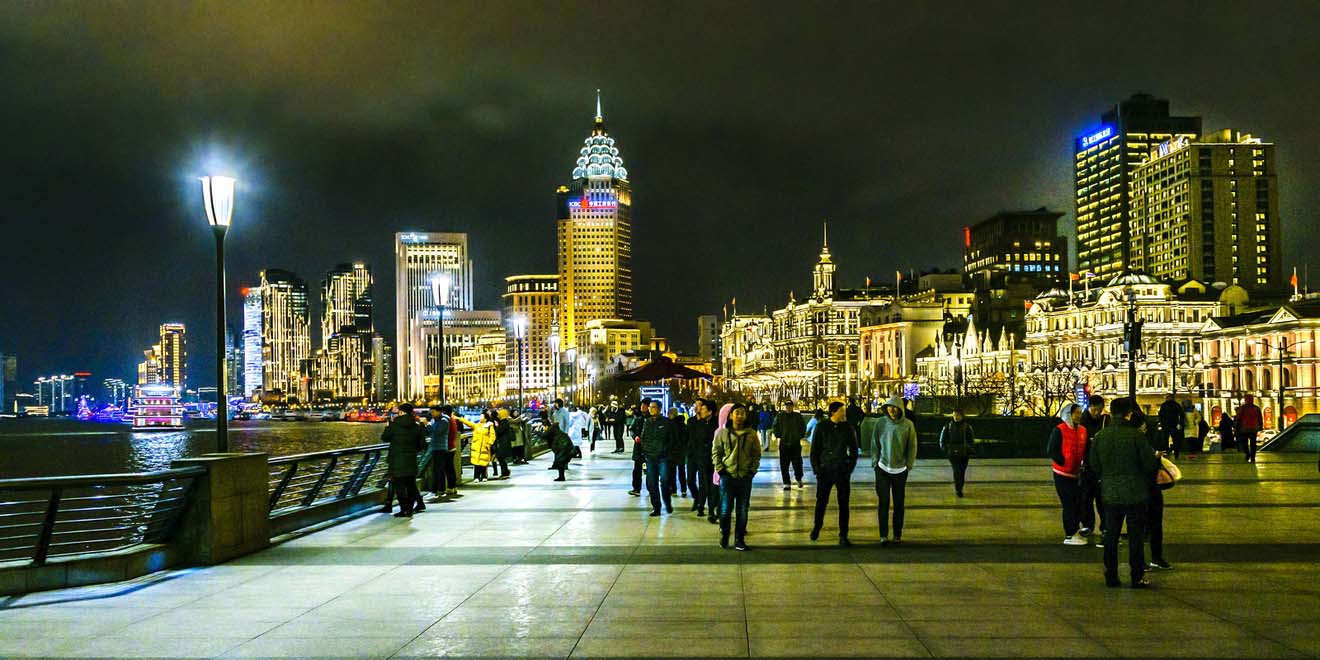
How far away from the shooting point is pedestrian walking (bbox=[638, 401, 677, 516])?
58.3 ft

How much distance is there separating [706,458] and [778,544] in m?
3.35

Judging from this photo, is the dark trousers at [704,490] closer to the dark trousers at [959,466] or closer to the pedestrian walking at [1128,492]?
the dark trousers at [959,466]

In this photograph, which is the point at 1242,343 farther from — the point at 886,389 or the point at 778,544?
the point at 778,544

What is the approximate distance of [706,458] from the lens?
17531mm

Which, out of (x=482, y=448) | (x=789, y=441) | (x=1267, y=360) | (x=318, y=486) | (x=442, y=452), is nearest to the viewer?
(x=318, y=486)

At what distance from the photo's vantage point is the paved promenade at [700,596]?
8.55 meters

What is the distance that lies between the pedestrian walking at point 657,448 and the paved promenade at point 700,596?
650mm

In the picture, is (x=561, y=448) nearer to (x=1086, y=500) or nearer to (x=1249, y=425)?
(x=1086, y=500)

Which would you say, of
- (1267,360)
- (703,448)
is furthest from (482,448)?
(1267,360)

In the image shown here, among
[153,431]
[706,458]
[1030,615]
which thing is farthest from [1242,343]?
[153,431]

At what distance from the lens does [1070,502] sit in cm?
1388

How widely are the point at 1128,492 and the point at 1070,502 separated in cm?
315

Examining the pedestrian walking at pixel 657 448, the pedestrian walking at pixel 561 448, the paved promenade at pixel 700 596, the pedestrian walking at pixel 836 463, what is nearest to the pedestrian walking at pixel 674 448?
the pedestrian walking at pixel 657 448

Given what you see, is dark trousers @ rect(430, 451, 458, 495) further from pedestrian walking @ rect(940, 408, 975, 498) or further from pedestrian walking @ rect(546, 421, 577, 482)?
pedestrian walking @ rect(940, 408, 975, 498)
